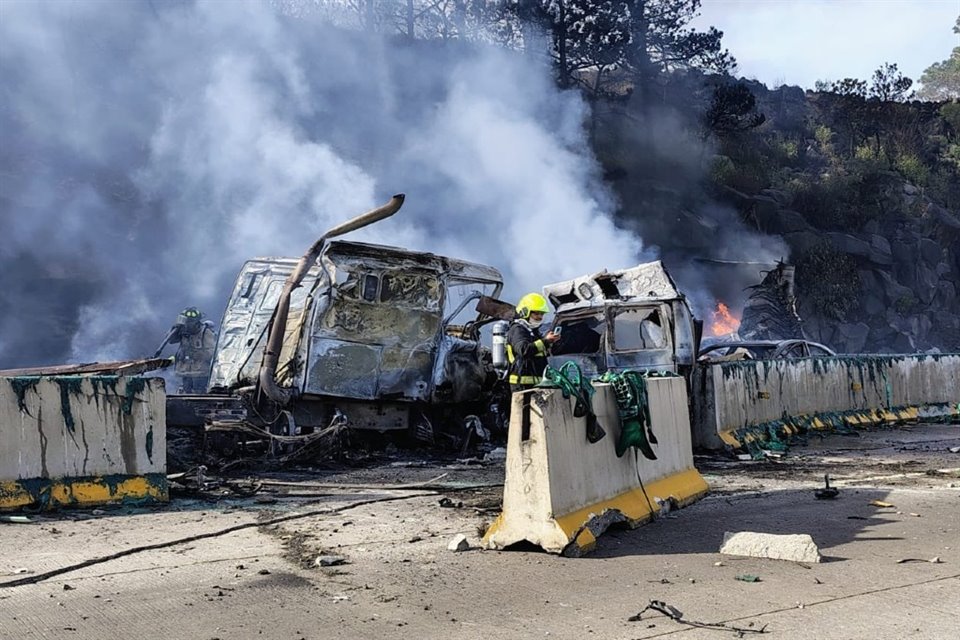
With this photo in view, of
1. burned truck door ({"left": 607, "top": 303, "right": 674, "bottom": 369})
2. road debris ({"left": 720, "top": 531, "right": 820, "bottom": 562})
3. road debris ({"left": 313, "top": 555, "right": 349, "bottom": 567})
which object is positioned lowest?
road debris ({"left": 720, "top": 531, "right": 820, "bottom": 562})

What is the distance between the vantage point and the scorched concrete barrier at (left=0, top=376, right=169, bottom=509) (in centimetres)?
675

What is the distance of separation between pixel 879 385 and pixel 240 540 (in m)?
12.9

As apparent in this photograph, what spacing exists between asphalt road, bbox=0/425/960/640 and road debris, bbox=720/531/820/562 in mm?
86

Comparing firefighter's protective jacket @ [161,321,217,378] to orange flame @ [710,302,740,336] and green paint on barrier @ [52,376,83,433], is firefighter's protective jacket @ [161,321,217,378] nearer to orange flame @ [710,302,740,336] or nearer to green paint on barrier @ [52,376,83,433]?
green paint on barrier @ [52,376,83,433]

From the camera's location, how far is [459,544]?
5734 mm

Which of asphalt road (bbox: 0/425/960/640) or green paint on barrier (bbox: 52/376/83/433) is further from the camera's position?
green paint on barrier (bbox: 52/376/83/433)

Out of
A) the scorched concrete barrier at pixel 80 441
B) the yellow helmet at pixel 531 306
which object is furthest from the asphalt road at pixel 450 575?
the yellow helmet at pixel 531 306

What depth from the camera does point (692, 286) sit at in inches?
1373

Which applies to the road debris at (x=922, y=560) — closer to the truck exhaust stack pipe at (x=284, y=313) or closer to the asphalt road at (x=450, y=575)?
the asphalt road at (x=450, y=575)

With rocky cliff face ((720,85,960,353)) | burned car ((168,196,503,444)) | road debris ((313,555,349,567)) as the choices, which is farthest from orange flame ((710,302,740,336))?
road debris ((313,555,349,567))

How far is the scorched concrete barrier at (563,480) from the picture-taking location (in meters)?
5.62

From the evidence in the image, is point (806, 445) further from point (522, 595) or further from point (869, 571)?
point (522, 595)

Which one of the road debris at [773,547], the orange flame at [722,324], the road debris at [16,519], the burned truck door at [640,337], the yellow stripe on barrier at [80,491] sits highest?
the orange flame at [722,324]

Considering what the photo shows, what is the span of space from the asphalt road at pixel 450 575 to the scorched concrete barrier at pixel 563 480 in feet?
0.43
